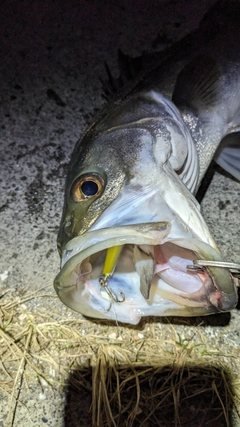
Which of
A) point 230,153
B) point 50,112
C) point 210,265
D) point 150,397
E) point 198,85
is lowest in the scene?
point 150,397

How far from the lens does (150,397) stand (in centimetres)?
209

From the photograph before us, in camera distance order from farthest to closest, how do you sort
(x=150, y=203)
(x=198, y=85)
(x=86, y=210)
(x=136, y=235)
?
1. (x=198, y=85)
2. (x=86, y=210)
3. (x=150, y=203)
4. (x=136, y=235)

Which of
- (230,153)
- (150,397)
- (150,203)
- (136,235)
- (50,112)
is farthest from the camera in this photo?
(50,112)

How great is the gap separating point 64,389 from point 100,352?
231 millimetres

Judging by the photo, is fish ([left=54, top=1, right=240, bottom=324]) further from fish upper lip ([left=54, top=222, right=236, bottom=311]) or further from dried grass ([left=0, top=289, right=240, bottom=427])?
dried grass ([left=0, top=289, right=240, bottom=427])

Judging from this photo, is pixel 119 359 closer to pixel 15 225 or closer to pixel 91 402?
pixel 91 402

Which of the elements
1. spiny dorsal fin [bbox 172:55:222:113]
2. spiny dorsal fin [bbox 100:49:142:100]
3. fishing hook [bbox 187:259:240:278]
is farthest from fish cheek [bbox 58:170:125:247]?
spiny dorsal fin [bbox 100:49:142:100]

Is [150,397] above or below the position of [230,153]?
below

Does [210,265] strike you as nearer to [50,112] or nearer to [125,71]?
[125,71]

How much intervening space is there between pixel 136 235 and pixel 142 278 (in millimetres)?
260

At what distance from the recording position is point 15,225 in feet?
8.79

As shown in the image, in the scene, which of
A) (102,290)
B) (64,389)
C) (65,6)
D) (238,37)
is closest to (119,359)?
(64,389)

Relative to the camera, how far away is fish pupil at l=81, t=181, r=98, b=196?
1865 millimetres

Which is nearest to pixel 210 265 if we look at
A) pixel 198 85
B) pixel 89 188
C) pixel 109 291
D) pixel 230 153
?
pixel 109 291
